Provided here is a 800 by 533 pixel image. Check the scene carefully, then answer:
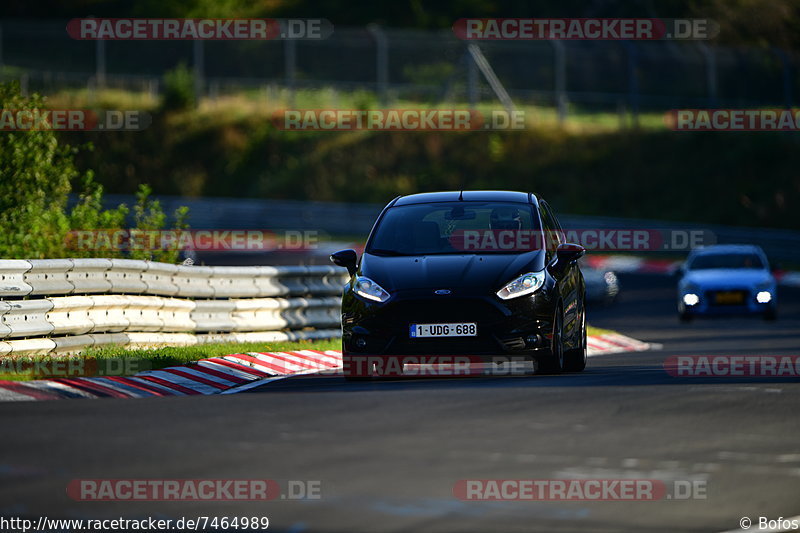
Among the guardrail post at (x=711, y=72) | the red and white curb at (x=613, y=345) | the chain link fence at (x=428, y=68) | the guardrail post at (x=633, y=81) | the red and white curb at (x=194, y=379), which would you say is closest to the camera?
the red and white curb at (x=194, y=379)

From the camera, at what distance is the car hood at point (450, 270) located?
13.5m

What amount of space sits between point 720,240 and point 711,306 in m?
15.7

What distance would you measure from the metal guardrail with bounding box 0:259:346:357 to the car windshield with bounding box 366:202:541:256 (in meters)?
3.15

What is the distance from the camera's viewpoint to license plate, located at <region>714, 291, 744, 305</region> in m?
27.1

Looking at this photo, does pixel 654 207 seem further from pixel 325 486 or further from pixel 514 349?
pixel 325 486

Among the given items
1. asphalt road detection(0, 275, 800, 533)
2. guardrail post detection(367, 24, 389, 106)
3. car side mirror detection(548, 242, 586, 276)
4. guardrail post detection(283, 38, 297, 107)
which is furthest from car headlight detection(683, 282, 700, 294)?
guardrail post detection(283, 38, 297, 107)

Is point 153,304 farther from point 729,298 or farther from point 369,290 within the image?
point 729,298

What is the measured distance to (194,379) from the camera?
1357 cm

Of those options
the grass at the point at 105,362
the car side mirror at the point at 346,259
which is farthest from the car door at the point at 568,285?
the grass at the point at 105,362

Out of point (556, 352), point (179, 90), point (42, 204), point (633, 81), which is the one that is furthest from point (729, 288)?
point (179, 90)

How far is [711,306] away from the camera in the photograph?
89.1ft

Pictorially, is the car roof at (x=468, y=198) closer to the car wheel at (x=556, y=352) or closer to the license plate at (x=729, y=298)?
the car wheel at (x=556, y=352)

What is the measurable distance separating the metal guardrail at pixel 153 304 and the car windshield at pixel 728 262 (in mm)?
9226

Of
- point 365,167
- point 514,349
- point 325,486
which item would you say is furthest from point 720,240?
point 325,486
